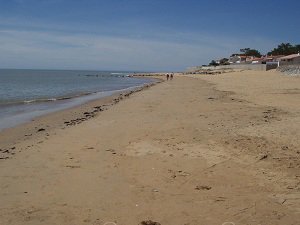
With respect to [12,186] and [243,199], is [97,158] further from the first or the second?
[243,199]

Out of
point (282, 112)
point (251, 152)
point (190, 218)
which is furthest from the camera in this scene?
point (282, 112)

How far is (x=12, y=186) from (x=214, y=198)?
11.3 ft

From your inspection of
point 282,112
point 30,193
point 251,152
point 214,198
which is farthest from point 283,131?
point 30,193

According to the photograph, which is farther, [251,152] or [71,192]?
[251,152]

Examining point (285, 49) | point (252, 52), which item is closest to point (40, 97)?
point (285, 49)

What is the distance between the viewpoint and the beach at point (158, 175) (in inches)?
200

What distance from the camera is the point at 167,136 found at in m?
9.84

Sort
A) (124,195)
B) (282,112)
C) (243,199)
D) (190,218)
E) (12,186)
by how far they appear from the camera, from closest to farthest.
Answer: (190,218), (243,199), (124,195), (12,186), (282,112)

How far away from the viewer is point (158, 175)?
6.68 meters

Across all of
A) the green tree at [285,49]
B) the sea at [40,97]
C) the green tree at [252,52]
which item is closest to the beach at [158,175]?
the sea at [40,97]

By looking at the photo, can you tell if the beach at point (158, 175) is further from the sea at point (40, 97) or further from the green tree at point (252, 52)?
the green tree at point (252, 52)

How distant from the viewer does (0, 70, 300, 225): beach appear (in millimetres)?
5074

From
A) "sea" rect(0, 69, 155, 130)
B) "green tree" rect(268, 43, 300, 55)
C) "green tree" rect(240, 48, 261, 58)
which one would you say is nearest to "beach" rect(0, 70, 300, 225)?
"sea" rect(0, 69, 155, 130)

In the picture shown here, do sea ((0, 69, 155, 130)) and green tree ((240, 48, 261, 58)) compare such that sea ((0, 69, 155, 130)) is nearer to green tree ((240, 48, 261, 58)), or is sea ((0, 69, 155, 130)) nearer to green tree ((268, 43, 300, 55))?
green tree ((268, 43, 300, 55))
